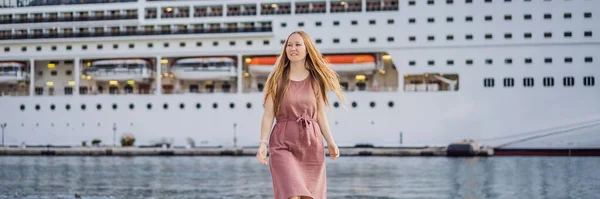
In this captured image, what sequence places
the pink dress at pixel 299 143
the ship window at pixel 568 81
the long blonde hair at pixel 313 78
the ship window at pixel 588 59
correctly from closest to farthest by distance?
the pink dress at pixel 299 143
the long blonde hair at pixel 313 78
the ship window at pixel 568 81
the ship window at pixel 588 59

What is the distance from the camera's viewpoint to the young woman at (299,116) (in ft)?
19.5

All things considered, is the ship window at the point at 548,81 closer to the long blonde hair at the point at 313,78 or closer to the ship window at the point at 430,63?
the ship window at the point at 430,63

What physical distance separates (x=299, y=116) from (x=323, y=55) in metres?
31.9

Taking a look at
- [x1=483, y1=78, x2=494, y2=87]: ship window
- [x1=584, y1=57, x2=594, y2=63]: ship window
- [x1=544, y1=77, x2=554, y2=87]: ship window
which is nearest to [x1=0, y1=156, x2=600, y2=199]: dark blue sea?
[x1=544, y1=77, x2=554, y2=87]: ship window

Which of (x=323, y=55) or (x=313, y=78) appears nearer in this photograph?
(x=313, y=78)

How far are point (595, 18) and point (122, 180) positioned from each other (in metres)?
21.3

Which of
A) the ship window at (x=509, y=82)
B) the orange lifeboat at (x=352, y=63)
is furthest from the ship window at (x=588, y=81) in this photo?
the orange lifeboat at (x=352, y=63)

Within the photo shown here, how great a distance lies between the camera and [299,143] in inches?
235

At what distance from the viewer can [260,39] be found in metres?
39.1

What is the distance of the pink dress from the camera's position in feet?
19.4

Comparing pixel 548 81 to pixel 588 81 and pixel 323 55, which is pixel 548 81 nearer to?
pixel 588 81

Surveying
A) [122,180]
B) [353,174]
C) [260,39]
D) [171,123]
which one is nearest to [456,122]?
[260,39]

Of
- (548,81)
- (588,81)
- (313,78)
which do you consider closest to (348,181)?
(313,78)

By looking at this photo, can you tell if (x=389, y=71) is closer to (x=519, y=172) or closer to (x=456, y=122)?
(x=456, y=122)
